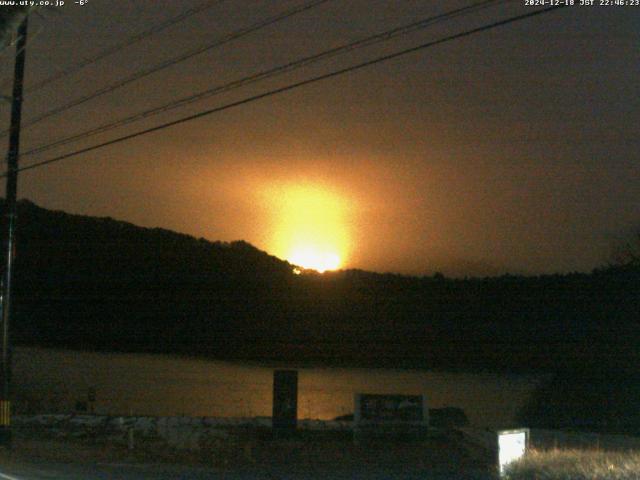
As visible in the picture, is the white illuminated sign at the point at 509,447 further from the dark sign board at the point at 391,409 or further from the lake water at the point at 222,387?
the lake water at the point at 222,387

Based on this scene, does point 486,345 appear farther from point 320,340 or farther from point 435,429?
point 435,429

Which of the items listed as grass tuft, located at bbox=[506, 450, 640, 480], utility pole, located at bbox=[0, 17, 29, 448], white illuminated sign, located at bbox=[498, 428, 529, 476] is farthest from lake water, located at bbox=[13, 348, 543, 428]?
grass tuft, located at bbox=[506, 450, 640, 480]

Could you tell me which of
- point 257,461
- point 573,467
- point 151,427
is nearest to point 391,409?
point 257,461

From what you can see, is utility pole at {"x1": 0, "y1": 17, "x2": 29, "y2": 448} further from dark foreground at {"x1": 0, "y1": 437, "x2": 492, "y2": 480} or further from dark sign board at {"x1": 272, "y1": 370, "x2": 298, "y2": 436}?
dark sign board at {"x1": 272, "y1": 370, "x2": 298, "y2": 436}

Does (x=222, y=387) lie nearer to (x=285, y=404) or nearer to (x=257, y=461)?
(x=285, y=404)

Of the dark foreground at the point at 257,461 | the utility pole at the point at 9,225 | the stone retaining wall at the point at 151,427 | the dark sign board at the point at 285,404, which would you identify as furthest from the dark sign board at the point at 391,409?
the utility pole at the point at 9,225
